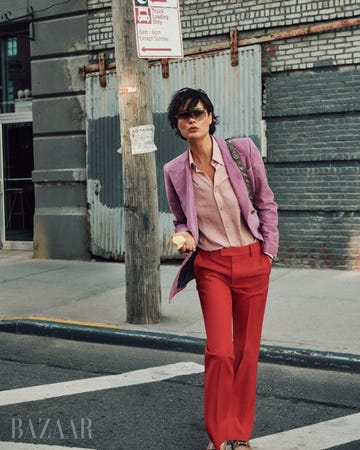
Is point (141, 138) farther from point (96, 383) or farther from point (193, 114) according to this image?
point (193, 114)

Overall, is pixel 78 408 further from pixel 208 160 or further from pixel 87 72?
pixel 87 72

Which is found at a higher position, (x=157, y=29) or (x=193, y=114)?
(x=157, y=29)

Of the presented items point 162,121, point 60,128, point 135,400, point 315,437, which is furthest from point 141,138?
point 60,128

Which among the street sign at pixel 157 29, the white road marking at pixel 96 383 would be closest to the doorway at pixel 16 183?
the street sign at pixel 157 29

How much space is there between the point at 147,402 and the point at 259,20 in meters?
6.89

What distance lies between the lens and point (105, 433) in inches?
178

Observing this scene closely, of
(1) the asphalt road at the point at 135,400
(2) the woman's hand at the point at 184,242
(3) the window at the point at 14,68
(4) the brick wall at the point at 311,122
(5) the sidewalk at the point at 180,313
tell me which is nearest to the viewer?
Answer: (2) the woman's hand at the point at 184,242

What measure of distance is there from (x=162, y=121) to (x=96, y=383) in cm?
628

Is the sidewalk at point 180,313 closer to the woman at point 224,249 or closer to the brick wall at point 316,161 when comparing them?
the brick wall at point 316,161

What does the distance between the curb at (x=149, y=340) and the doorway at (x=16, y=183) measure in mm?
5706

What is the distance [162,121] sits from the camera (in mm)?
11227

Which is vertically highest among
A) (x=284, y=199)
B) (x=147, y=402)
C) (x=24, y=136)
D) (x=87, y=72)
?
(x=87, y=72)

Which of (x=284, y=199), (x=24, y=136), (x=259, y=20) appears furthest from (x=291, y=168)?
(x=24, y=136)

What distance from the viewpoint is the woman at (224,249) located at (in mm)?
3977
